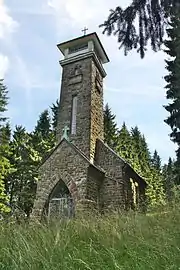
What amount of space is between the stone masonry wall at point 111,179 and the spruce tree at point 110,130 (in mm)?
17456

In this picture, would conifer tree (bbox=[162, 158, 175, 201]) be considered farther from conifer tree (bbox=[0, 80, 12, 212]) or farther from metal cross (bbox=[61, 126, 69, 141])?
conifer tree (bbox=[0, 80, 12, 212])

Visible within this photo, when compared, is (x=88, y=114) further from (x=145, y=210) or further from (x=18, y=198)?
(x=18, y=198)

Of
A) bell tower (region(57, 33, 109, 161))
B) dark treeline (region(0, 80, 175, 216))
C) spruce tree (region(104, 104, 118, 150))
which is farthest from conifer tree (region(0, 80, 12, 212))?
spruce tree (region(104, 104, 118, 150))

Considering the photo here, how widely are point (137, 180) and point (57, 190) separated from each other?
17.7 feet

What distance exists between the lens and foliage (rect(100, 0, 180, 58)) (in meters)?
4.50

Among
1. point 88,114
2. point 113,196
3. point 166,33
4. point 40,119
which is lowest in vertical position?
point 113,196

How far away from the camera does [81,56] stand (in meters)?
18.1

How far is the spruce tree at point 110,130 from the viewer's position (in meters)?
33.6

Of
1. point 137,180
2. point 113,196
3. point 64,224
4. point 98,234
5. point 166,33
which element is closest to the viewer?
point 98,234

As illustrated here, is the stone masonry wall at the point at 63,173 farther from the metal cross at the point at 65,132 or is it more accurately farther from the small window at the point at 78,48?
the small window at the point at 78,48

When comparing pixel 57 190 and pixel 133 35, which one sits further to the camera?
pixel 57 190

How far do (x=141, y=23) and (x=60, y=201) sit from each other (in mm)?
10728

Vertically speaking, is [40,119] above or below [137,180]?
above

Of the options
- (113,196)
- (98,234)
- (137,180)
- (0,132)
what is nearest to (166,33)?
(98,234)
